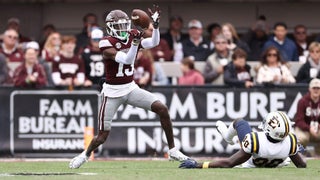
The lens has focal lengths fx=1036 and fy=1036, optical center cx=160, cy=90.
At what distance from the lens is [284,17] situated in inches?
805

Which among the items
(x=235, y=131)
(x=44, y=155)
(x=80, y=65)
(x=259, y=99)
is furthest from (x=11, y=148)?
(x=235, y=131)

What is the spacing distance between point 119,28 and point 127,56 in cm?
68

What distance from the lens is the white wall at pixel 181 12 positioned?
66.2 ft

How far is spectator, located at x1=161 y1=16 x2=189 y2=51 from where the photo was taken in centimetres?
1845

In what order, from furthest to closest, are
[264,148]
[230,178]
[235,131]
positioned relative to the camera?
1. [235,131]
2. [264,148]
3. [230,178]

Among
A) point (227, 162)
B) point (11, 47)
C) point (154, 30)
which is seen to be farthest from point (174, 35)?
point (227, 162)

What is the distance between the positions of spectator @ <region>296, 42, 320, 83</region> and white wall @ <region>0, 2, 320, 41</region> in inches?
141

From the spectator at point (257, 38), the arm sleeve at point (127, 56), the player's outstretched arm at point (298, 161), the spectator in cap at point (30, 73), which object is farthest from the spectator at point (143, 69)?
the player's outstretched arm at point (298, 161)

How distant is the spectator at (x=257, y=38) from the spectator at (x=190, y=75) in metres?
1.97

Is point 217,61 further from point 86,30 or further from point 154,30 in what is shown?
point 154,30

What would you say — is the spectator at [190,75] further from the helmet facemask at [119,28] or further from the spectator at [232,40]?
the helmet facemask at [119,28]

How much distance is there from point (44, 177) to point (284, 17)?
35.6 ft

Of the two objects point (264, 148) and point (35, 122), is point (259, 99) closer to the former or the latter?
point (35, 122)

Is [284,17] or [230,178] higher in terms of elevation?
[284,17]
